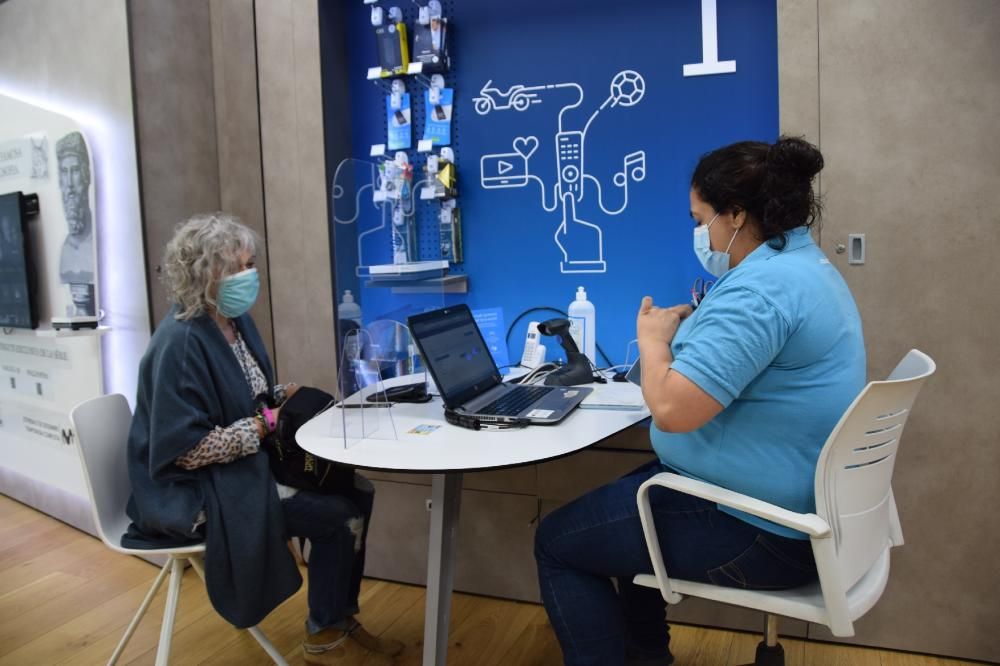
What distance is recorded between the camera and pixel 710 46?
2506mm

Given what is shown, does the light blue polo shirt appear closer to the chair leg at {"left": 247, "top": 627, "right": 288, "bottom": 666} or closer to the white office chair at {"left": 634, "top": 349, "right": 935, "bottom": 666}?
the white office chair at {"left": 634, "top": 349, "right": 935, "bottom": 666}

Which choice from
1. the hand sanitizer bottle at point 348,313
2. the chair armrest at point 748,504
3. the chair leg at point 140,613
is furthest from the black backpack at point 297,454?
the chair armrest at point 748,504

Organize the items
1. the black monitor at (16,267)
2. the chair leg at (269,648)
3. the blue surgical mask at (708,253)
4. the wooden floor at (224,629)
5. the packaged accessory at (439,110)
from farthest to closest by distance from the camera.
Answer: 1. the black monitor at (16,267)
2. the packaged accessory at (439,110)
3. the wooden floor at (224,629)
4. the chair leg at (269,648)
5. the blue surgical mask at (708,253)

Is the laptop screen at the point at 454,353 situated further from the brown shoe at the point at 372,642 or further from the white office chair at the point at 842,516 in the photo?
the brown shoe at the point at 372,642

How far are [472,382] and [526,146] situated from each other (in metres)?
1.09

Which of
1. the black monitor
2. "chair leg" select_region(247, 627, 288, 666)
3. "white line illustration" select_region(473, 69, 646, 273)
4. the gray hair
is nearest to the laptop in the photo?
the gray hair

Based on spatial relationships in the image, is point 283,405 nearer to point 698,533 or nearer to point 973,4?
point 698,533

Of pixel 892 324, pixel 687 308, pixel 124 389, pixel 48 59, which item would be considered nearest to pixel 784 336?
pixel 687 308

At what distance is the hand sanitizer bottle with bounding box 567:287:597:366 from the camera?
2709mm

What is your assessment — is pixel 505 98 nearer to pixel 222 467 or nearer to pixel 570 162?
pixel 570 162

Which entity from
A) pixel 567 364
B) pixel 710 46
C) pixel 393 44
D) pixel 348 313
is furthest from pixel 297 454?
pixel 710 46

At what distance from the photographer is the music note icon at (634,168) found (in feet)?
8.72

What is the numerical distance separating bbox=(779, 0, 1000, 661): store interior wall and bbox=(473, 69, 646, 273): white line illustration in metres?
0.61

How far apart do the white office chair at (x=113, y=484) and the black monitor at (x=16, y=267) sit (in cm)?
167
